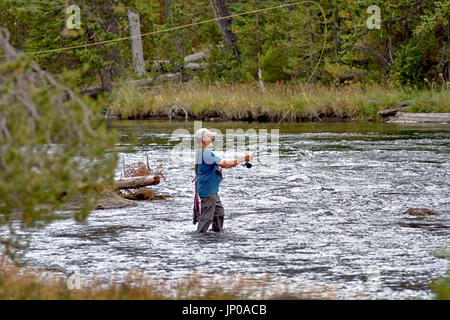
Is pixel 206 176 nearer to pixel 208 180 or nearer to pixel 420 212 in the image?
pixel 208 180

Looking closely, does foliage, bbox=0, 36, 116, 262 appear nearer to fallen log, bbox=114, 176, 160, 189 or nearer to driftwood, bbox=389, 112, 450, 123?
fallen log, bbox=114, 176, 160, 189

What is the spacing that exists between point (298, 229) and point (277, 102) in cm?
1790

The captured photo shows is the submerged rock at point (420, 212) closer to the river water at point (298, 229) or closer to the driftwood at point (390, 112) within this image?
the river water at point (298, 229)

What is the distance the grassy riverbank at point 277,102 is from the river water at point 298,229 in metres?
8.52

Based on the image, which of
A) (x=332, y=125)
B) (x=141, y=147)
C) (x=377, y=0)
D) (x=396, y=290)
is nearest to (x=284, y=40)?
(x=377, y=0)

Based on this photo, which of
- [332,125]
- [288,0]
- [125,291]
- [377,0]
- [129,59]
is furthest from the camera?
[129,59]

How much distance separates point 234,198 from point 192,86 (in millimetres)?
20376

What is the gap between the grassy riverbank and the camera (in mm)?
25703

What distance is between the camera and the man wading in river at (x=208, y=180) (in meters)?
8.86

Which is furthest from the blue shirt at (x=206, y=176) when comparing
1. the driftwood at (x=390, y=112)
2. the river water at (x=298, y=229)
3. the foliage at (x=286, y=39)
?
the driftwood at (x=390, y=112)

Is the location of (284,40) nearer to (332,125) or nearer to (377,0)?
(377,0)

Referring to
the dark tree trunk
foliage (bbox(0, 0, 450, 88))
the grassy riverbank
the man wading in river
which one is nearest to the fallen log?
the man wading in river

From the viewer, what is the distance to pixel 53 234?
9.35 metres

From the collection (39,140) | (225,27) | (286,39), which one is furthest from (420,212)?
(225,27)
